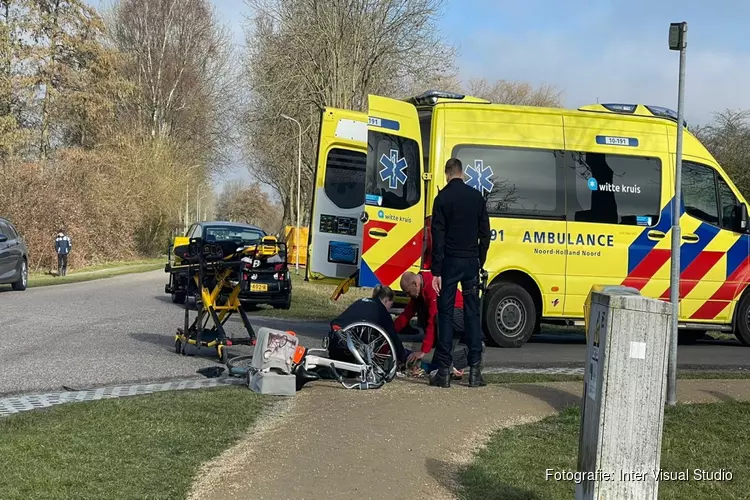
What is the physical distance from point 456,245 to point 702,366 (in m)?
4.69

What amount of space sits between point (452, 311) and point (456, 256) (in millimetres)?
522

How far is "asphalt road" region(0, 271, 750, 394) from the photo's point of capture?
30.1 feet

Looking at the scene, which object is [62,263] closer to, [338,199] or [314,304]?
[314,304]

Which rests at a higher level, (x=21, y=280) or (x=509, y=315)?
(x=509, y=315)

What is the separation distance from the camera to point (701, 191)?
12.4 metres

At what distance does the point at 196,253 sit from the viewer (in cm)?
984

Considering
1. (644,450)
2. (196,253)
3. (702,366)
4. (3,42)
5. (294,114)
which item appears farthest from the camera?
(3,42)

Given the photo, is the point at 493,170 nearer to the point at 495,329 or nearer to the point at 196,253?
the point at 495,329

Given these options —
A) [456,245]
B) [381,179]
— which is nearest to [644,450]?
[456,245]

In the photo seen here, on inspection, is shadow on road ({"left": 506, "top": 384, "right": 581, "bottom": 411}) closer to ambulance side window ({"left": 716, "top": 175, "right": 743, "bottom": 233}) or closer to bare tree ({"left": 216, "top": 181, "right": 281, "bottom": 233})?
ambulance side window ({"left": 716, "top": 175, "right": 743, "bottom": 233})

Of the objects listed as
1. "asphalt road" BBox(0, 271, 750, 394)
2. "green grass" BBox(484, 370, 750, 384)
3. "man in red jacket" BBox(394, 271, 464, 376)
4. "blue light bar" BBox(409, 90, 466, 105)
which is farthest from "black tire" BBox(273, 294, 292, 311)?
"green grass" BBox(484, 370, 750, 384)

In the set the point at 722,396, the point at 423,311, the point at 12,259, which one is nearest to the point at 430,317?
the point at 423,311

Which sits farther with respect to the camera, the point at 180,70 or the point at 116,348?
the point at 180,70

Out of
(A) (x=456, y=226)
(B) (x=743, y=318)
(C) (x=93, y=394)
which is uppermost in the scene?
(A) (x=456, y=226)
